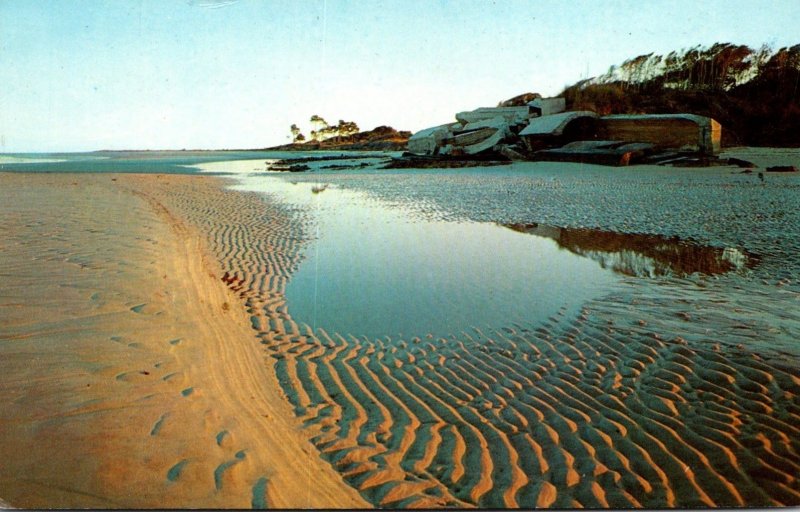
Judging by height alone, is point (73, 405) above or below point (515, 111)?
below

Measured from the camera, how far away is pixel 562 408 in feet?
11.7

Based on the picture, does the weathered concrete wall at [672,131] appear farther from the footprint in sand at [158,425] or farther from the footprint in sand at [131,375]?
the footprint in sand at [158,425]

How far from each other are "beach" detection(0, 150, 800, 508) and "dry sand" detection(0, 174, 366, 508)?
0.05 ft

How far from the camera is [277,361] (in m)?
4.39

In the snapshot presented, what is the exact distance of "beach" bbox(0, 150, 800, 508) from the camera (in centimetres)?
266

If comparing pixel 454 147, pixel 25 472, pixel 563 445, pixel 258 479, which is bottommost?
pixel 563 445

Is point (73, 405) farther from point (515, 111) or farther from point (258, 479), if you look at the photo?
point (515, 111)

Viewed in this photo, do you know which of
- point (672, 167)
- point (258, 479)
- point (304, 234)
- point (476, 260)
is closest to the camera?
point (258, 479)

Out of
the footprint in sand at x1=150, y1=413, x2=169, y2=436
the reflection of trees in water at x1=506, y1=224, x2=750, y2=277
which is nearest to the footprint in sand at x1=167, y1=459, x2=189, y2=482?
the footprint in sand at x1=150, y1=413, x2=169, y2=436

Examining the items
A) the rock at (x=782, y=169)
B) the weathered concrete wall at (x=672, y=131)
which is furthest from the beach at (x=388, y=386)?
the weathered concrete wall at (x=672, y=131)

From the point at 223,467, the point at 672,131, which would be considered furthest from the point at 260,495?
the point at 672,131

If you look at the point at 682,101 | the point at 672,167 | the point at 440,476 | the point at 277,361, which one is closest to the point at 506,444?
the point at 440,476

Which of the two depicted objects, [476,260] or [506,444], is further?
[476,260]

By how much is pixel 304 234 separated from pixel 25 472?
7.97 meters
